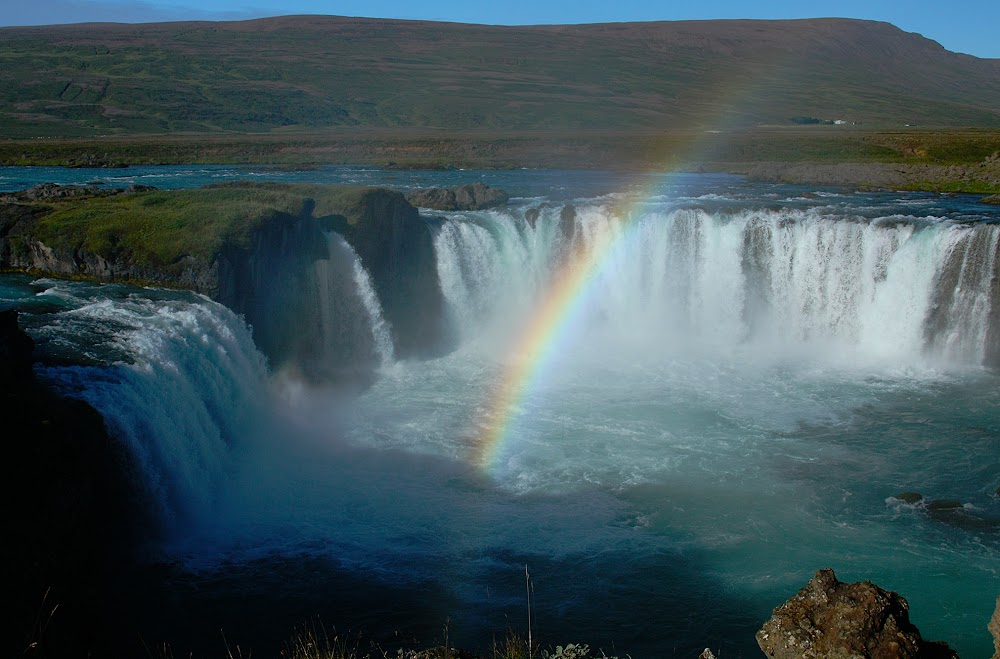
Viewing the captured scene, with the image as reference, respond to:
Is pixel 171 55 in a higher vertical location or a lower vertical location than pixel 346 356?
higher

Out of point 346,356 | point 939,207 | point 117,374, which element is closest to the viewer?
point 117,374

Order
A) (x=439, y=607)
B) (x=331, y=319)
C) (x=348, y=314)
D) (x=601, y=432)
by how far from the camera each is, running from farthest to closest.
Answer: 1. (x=348, y=314)
2. (x=331, y=319)
3. (x=601, y=432)
4. (x=439, y=607)

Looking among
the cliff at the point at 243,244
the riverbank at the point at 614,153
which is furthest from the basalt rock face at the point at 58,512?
the riverbank at the point at 614,153

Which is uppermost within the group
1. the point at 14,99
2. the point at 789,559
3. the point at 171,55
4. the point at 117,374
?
the point at 171,55

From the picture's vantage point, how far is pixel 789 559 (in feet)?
43.2

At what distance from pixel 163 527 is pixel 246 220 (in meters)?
9.84

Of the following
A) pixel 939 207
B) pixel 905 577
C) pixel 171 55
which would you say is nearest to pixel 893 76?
pixel 171 55

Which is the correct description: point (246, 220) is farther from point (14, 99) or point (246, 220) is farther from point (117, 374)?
point (14, 99)

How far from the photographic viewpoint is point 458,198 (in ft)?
102

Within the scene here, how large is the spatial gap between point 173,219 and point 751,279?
56.8ft

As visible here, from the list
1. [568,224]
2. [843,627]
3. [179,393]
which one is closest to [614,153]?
[568,224]

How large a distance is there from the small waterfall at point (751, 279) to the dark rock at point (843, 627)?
64.4ft

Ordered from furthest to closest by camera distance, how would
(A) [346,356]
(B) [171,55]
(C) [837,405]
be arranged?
(B) [171,55] → (A) [346,356] → (C) [837,405]

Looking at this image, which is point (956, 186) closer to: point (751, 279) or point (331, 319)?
point (751, 279)
